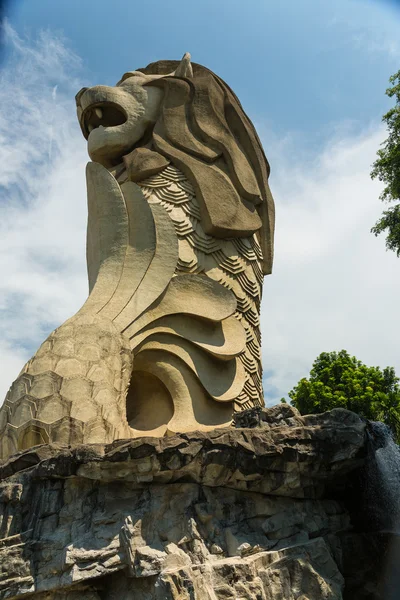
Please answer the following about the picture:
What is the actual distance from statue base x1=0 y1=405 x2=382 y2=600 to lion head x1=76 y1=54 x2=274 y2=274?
5164 millimetres

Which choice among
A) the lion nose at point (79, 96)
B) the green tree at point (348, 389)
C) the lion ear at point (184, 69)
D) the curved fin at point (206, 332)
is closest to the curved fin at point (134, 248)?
the curved fin at point (206, 332)

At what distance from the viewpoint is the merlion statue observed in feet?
26.5

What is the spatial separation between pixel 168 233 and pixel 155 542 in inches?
Answer: 208

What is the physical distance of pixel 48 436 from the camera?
7523 millimetres

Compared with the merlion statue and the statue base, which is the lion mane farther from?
the statue base

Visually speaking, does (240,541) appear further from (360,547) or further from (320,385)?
(320,385)

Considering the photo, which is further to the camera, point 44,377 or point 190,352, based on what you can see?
point 190,352

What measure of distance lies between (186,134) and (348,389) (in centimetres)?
909

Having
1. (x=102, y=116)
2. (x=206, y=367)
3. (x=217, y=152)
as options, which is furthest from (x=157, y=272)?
(x=102, y=116)

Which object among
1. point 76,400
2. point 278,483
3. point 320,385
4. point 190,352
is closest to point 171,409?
point 190,352

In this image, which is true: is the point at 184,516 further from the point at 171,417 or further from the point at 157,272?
the point at 157,272

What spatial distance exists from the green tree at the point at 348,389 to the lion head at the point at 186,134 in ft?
23.5

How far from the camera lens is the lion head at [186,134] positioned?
10.8 m

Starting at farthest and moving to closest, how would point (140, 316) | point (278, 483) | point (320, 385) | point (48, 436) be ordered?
point (320, 385) < point (140, 316) < point (48, 436) < point (278, 483)
